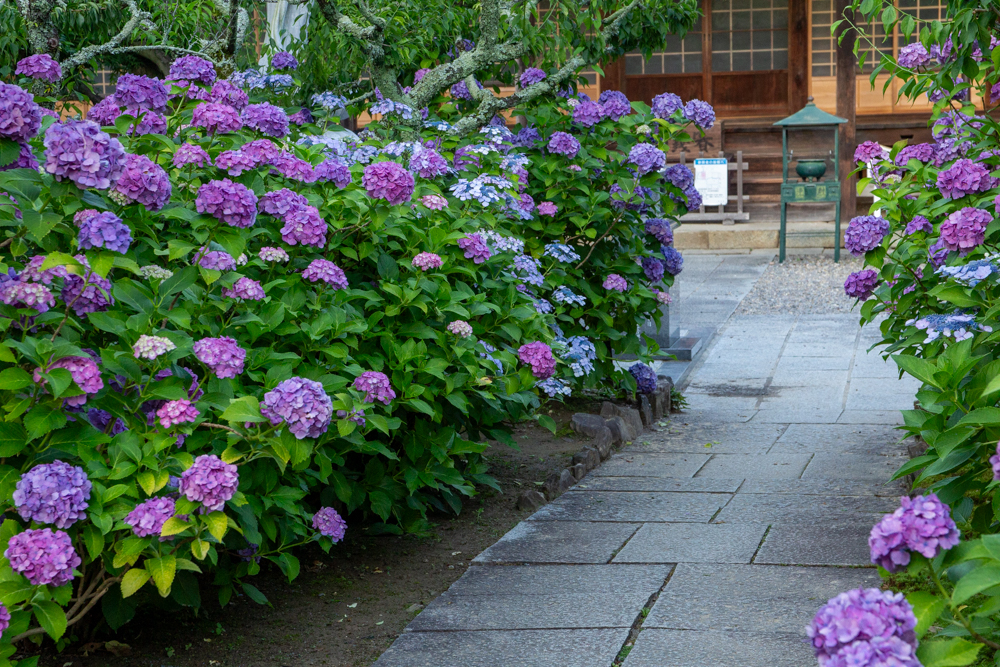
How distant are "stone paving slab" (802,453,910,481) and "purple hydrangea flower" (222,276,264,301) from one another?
8.77ft

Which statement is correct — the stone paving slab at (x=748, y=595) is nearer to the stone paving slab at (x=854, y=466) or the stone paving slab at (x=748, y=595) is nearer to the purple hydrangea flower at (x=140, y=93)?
the stone paving slab at (x=854, y=466)

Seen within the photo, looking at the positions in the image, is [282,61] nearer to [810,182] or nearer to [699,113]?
[699,113]

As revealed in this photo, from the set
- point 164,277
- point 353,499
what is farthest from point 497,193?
point 164,277

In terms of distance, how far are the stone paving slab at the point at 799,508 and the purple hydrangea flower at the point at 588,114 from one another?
2.16 metres

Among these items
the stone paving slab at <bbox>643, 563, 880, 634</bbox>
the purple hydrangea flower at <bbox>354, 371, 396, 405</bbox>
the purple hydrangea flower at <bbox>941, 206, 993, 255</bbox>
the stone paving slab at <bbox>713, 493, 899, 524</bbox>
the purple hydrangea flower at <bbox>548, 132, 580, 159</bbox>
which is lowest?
the stone paving slab at <bbox>713, 493, 899, 524</bbox>

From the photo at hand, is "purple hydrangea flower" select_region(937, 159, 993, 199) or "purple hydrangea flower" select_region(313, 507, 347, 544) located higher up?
"purple hydrangea flower" select_region(937, 159, 993, 199)

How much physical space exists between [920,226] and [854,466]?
1.27m

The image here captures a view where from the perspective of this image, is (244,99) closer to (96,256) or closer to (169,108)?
(169,108)

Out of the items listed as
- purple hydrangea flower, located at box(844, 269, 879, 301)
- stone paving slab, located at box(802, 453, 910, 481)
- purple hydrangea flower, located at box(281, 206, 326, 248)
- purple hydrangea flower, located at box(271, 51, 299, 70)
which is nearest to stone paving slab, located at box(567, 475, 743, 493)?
stone paving slab, located at box(802, 453, 910, 481)

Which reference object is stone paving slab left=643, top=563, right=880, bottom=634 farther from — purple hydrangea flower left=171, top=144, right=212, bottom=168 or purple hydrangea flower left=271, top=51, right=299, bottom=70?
purple hydrangea flower left=271, top=51, right=299, bottom=70

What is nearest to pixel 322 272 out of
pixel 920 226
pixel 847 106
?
pixel 920 226

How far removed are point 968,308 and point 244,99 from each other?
2443 mm

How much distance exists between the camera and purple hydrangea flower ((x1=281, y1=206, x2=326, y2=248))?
304 centimetres

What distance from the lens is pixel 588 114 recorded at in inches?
210
